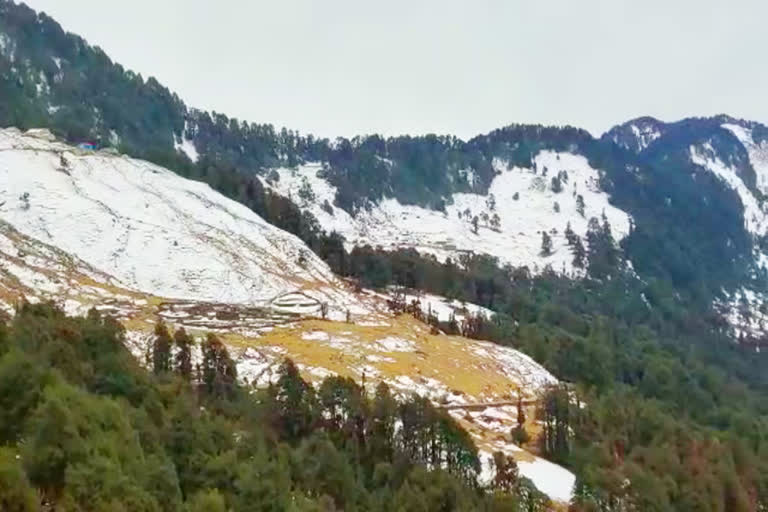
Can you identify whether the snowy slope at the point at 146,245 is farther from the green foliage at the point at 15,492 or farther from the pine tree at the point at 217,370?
the green foliage at the point at 15,492

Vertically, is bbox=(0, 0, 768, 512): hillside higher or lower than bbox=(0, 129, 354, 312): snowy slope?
lower

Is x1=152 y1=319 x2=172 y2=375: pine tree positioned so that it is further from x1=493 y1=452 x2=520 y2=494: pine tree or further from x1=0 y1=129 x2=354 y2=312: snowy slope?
x1=0 y1=129 x2=354 y2=312: snowy slope

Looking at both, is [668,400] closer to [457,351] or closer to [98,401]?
[457,351]

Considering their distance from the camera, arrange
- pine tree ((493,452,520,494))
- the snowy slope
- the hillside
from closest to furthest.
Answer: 1. the hillside
2. pine tree ((493,452,520,494))
3. the snowy slope

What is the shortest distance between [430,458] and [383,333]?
5882 cm

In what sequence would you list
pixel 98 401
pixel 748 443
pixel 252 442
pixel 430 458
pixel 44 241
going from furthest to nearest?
pixel 44 241
pixel 748 443
pixel 430 458
pixel 252 442
pixel 98 401

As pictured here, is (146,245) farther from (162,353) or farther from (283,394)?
(283,394)

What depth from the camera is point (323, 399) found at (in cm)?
9912

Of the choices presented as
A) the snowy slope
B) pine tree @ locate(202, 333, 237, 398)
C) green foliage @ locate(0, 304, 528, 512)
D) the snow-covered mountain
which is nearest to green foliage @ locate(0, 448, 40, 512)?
green foliage @ locate(0, 304, 528, 512)

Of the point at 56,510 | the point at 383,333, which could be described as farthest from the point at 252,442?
the point at 383,333

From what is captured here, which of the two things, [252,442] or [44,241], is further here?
[44,241]

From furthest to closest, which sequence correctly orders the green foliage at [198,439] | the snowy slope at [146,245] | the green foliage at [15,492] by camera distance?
the snowy slope at [146,245] → the green foliage at [198,439] → the green foliage at [15,492]

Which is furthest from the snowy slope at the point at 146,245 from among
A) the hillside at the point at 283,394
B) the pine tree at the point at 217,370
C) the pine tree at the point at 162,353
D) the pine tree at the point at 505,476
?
the pine tree at the point at 505,476

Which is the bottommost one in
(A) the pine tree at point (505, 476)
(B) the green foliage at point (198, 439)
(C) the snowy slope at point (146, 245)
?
(A) the pine tree at point (505, 476)
